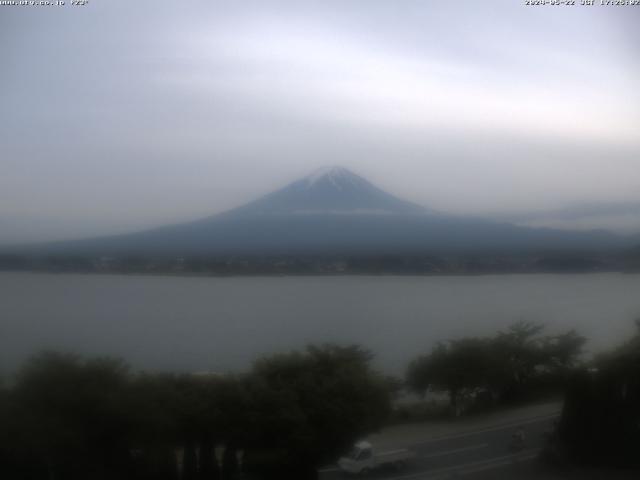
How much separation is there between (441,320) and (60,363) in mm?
1077

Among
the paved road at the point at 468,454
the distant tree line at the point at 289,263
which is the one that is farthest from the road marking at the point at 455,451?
the distant tree line at the point at 289,263

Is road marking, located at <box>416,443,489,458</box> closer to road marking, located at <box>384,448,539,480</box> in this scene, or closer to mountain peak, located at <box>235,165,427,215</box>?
road marking, located at <box>384,448,539,480</box>

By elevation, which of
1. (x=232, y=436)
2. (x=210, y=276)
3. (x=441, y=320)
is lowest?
(x=232, y=436)

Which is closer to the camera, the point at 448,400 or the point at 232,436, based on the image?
the point at 232,436

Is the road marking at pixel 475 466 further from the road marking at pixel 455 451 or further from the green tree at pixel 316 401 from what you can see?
the green tree at pixel 316 401

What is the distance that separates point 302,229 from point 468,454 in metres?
0.90

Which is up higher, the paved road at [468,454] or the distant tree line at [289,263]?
the distant tree line at [289,263]

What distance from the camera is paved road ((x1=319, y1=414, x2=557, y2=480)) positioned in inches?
76.9

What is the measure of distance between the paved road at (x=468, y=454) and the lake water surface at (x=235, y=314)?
0.31 meters

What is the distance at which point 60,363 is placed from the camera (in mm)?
1750

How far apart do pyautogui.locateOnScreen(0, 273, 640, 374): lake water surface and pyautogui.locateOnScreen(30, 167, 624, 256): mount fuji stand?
0.28 feet

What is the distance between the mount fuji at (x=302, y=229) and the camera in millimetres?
1807

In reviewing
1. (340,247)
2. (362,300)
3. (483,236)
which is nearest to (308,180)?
(340,247)

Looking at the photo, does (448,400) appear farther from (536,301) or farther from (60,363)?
(60,363)
